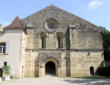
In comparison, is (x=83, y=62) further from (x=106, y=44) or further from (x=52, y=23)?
(x=106, y=44)

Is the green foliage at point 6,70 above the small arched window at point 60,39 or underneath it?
underneath

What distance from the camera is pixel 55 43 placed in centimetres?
2681

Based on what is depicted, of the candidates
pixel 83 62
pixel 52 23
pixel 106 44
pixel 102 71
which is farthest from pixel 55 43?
pixel 106 44

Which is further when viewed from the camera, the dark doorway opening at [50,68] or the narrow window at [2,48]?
the dark doorway opening at [50,68]

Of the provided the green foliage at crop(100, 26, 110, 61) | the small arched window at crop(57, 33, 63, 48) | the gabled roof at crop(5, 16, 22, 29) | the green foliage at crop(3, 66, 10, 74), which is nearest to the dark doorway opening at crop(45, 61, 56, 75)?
the small arched window at crop(57, 33, 63, 48)

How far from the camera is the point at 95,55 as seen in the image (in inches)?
1049

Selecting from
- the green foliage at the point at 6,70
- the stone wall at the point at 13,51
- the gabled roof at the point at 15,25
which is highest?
the gabled roof at the point at 15,25

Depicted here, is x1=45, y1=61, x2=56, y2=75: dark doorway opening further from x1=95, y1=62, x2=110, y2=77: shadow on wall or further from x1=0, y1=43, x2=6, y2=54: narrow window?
x1=0, y1=43, x2=6, y2=54: narrow window

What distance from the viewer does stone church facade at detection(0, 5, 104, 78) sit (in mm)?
25172

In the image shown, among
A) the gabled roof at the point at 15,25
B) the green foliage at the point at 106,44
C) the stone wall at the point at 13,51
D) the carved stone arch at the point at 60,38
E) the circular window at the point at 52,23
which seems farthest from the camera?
the green foliage at the point at 106,44

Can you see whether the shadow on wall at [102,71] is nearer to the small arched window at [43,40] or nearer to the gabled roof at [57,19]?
the gabled roof at [57,19]

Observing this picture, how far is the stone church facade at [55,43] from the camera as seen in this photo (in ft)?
82.6

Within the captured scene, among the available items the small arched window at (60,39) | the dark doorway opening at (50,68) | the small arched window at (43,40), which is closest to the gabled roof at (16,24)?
the small arched window at (43,40)

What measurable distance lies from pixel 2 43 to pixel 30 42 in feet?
14.6
